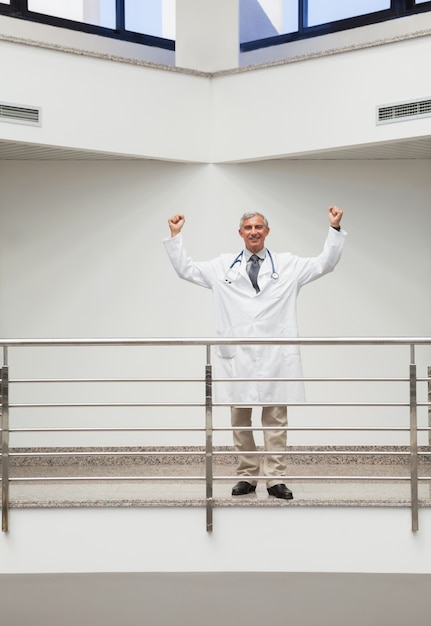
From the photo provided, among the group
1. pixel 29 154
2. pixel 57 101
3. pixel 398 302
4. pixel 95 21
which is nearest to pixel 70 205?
pixel 29 154

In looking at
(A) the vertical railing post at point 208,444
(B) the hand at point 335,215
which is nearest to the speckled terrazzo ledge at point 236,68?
(B) the hand at point 335,215

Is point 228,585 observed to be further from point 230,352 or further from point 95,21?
point 95,21

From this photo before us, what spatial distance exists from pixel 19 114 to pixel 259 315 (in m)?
2.49

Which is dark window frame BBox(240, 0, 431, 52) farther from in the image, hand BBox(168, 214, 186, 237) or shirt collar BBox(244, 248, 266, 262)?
hand BBox(168, 214, 186, 237)

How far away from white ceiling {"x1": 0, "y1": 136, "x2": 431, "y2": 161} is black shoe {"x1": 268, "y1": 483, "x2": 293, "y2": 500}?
278 cm

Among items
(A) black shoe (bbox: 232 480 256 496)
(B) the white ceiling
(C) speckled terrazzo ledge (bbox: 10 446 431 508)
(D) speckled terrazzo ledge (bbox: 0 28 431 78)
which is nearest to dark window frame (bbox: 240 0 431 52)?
(D) speckled terrazzo ledge (bbox: 0 28 431 78)

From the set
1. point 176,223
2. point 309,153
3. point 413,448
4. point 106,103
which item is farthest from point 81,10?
point 413,448

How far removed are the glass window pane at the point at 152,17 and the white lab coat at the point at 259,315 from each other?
3.15 meters

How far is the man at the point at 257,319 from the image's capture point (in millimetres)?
4703

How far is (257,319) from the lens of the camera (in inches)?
188

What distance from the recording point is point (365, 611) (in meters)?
5.81

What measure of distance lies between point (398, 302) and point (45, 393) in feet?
9.23

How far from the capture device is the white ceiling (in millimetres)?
6441

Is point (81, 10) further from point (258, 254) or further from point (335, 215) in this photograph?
point (335, 215)
